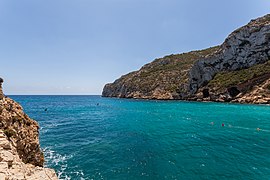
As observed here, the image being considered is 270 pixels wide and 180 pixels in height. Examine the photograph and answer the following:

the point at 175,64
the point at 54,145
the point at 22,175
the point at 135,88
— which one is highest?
the point at 175,64

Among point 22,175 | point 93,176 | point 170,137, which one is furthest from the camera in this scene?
point 170,137

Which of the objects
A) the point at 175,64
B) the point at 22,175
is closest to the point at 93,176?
the point at 22,175

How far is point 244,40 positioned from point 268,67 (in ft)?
76.6

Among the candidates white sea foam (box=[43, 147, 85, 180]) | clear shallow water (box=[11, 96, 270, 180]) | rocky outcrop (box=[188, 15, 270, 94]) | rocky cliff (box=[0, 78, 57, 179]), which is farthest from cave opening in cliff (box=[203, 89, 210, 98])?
rocky cliff (box=[0, 78, 57, 179])

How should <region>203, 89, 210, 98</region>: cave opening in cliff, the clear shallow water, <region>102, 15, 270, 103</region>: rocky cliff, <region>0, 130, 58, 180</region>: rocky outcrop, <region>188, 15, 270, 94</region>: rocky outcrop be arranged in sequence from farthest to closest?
<region>203, 89, 210, 98</region>: cave opening in cliff → <region>188, 15, 270, 94</region>: rocky outcrop → <region>102, 15, 270, 103</region>: rocky cliff → the clear shallow water → <region>0, 130, 58, 180</region>: rocky outcrop

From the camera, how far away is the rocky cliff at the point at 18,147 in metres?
9.05

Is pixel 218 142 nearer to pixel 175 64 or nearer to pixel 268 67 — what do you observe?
pixel 268 67

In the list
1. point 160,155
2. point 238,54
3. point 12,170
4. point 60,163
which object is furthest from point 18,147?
point 238,54

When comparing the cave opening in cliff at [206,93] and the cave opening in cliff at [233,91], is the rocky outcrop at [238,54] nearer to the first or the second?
the cave opening in cliff at [206,93]

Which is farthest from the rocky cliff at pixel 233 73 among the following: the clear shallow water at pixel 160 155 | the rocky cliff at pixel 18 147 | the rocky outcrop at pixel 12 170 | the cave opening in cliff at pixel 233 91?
the rocky outcrop at pixel 12 170

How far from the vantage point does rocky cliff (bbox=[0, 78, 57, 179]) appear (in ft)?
29.7

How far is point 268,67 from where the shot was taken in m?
92.3

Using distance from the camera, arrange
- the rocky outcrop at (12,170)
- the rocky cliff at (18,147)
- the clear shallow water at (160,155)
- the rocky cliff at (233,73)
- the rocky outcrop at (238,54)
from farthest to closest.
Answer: the rocky outcrop at (238,54)
the rocky cliff at (233,73)
the clear shallow water at (160,155)
the rocky cliff at (18,147)
the rocky outcrop at (12,170)

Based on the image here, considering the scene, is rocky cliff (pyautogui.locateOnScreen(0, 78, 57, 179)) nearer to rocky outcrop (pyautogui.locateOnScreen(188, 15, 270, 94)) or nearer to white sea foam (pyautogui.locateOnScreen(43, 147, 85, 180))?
white sea foam (pyautogui.locateOnScreen(43, 147, 85, 180))
